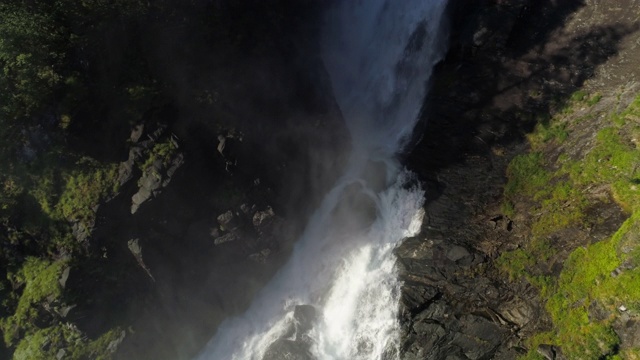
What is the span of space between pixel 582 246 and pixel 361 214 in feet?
30.4

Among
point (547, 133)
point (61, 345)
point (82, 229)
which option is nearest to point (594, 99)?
point (547, 133)

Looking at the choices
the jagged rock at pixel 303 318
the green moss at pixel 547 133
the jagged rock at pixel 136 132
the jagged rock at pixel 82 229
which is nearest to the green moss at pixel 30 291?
the jagged rock at pixel 82 229

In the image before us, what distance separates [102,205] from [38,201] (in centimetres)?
289

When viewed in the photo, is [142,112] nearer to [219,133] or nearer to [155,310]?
[219,133]

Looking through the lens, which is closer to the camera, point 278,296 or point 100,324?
point 100,324

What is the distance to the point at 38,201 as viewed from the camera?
746 inches

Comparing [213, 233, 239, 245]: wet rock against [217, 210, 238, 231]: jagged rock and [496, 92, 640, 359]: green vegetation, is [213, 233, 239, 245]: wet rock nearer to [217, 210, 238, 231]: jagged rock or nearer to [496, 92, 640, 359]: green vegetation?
[217, 210, 238, 231]: jagged rock

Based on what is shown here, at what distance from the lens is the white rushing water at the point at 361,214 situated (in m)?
19.4

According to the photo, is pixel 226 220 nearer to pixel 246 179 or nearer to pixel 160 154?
pixel 246 179

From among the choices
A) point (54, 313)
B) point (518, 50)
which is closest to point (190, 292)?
point (54, 313)

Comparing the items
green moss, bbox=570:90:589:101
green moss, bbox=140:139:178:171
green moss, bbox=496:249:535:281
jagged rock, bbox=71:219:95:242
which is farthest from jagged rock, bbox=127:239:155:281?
green moss, bbox=570:90:589:101

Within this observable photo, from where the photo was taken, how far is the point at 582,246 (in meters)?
16.8

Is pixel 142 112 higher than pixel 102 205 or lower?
higher

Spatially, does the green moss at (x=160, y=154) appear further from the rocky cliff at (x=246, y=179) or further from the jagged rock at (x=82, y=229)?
the jagged rock at (x=82, y=229)
